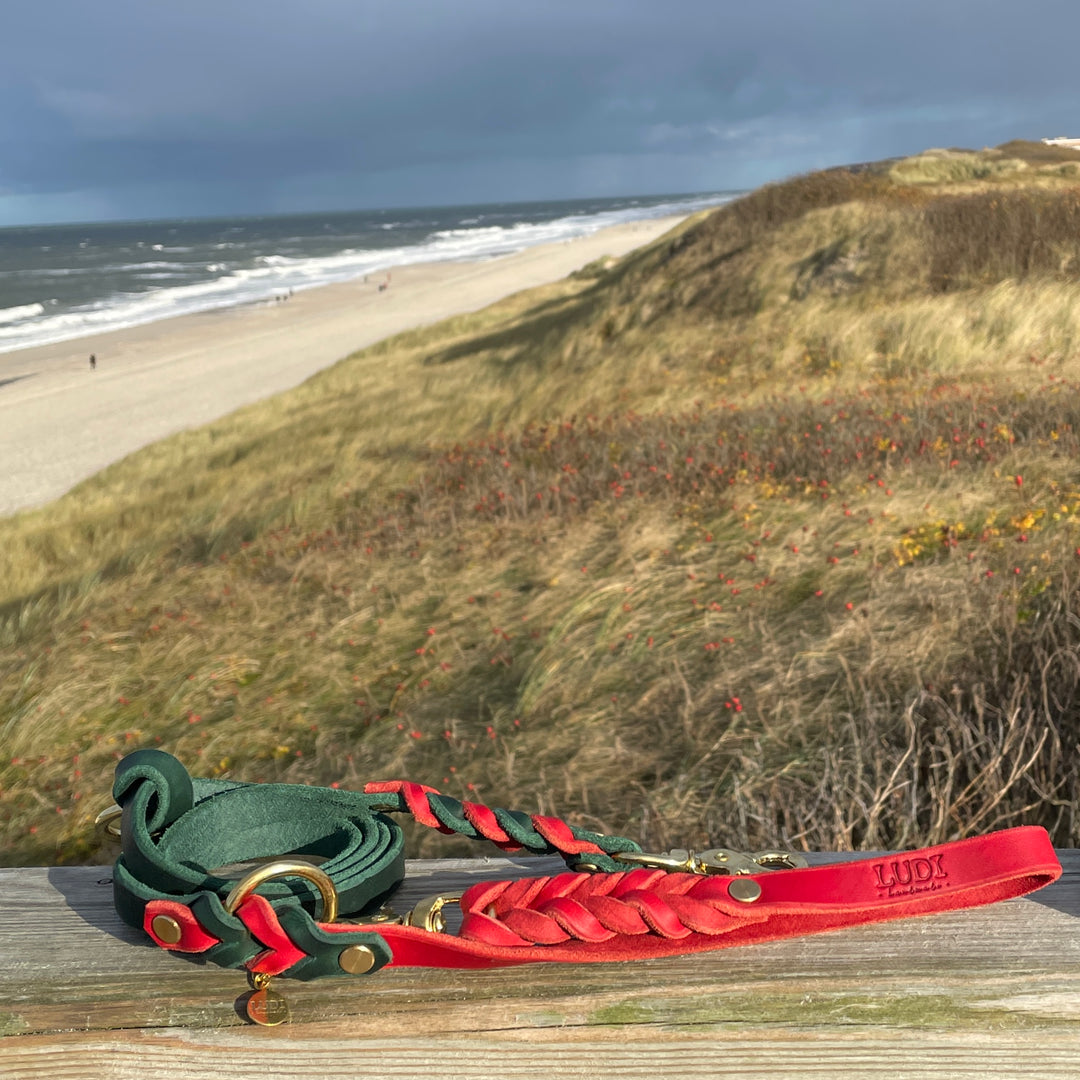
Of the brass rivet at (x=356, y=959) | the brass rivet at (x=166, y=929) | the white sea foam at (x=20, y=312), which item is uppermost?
the white sea foam at (x=20, y=312)

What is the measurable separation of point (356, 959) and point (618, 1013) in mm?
311

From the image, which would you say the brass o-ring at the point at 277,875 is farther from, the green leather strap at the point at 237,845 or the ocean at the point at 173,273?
the ocean at the point at 173,273

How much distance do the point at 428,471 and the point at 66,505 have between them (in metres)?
6.99

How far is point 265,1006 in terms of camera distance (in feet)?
3.26

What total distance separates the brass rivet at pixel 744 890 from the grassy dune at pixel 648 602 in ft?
6.23

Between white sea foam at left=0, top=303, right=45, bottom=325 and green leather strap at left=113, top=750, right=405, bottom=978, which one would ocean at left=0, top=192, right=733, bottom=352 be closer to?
white sea foam at left=0, top=303, right=45, bottom=325

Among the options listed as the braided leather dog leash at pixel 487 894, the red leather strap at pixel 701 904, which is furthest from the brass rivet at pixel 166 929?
the red leather strap at pixel 701 904

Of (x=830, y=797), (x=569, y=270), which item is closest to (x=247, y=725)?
(x=830, y=797)

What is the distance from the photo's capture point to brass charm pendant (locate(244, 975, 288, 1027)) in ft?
3.23

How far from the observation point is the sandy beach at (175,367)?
61.1 feet

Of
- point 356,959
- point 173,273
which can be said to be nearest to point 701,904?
point 356,959

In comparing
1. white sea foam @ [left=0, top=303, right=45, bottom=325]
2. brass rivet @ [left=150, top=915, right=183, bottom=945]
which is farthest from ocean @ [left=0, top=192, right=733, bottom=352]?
brass rivet @ [left=150, top=915, right=183, bottom=945]

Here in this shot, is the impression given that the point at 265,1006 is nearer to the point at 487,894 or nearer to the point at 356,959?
the point at 356,959

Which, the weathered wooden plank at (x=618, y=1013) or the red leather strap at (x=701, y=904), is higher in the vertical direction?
the red leather strap at (x=701, y=904)
